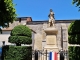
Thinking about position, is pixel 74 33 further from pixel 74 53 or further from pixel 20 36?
pixel 20 36

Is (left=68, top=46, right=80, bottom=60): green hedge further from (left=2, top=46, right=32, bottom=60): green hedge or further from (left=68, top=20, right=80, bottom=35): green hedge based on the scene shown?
(left=2, top=46, right=32, bottom=60): green hedge

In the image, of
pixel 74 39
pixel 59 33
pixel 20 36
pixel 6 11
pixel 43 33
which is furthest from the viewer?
pixel 59 33

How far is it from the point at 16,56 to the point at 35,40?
29.0 metres

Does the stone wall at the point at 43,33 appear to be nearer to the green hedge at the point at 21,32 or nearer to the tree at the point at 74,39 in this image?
the green hedge at the point at 21,32

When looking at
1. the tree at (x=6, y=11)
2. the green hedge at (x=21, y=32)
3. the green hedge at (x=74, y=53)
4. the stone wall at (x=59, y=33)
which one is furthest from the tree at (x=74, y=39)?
the stone wall at (x=59, y=33)

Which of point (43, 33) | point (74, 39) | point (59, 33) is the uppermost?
point (74, 39)

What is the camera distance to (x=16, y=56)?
56.1 feet

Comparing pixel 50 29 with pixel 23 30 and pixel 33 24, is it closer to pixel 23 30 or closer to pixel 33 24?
pixel 23 30

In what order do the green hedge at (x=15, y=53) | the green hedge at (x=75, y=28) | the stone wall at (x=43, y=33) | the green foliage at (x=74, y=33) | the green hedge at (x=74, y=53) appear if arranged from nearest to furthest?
1. the green hedge at (x=74, y=53)
2. the green foliage at (x=74, y=33)
3. the green hedge at (x=75, y=28)
4. the green hedge at (x=15, y=53)
5. the stone wall at (x=43, y=33)

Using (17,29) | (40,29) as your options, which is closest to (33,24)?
(40,29)

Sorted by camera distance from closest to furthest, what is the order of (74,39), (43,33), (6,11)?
(6,11)
(74,39)
(43,33)

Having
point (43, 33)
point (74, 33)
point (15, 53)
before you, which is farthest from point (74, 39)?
point (43, 33)

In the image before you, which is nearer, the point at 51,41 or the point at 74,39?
the point at 74,39

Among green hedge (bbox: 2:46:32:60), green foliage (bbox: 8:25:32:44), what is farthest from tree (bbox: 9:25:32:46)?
green hedge (bbox: 2:46:32:60)
